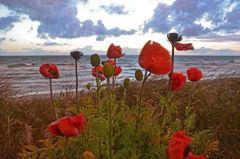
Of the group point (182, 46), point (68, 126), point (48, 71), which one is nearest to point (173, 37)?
point (182, 46)

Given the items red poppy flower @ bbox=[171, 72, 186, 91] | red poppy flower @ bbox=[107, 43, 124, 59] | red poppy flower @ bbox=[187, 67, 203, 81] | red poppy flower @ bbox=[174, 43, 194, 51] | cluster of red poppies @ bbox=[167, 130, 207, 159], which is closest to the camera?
cluster of red poppies @ bbox=[167, 130, 207, 159]

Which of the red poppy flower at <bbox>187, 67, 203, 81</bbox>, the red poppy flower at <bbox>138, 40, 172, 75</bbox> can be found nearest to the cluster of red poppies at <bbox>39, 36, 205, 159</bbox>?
the red poppy flower at <bbox>138, 40, 172, 75</bbox>

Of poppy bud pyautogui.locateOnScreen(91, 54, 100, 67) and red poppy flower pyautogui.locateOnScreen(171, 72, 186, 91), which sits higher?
poppy bud pyautogui.locateOnScreen(91, 54, 100, 67)

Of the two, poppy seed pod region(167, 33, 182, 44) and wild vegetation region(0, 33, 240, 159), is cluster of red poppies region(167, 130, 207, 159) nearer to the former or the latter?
wild vegetation region(0, 33, 240, 159)

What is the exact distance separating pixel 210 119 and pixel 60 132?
13.4ft

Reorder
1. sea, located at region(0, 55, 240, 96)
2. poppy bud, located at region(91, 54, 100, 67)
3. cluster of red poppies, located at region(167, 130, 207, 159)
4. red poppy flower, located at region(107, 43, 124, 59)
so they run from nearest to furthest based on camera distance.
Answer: cluster of red poppies, located at region(167, 130, 207, 159), poppy bud, located at region(91, 54, 100, 67), red poppy flower, located at region(107, 43, 124, 59), sea, located at region(0, 55, 240, 96)

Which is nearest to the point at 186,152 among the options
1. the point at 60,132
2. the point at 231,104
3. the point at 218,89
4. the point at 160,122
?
the point at 60,132

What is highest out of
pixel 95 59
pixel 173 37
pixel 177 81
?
pixel 173 37

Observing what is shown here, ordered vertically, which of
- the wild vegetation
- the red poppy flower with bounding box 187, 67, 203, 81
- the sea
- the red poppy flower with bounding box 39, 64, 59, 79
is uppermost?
the red poppy flower with bounding box 39, 64, 59, 79

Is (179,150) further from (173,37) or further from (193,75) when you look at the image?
(193,75)

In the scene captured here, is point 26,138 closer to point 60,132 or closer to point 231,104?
point 60,132

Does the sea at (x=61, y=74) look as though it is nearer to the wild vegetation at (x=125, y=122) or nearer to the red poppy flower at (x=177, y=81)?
the wild vegetation at (x=125, y=122)

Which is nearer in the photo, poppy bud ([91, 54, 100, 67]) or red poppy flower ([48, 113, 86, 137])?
red poppy flower ([48, 113, 86, 137])

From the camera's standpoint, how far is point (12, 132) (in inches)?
200
